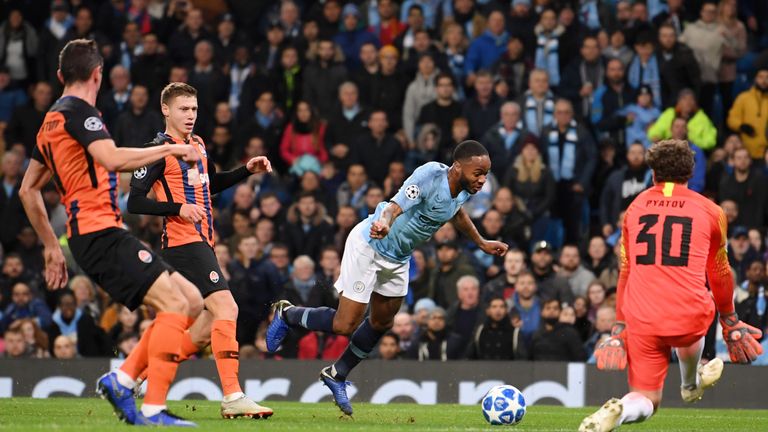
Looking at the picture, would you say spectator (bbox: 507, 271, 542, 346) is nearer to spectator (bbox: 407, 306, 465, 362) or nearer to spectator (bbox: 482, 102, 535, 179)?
spectator (bbox: 407, 306, 465, 362)

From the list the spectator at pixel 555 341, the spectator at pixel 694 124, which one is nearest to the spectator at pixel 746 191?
the spectator at pixel 694 124

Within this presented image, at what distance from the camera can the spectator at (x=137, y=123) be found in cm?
1858

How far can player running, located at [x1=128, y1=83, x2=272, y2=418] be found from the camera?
9.92 m

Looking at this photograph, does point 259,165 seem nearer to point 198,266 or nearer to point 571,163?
point 198,266

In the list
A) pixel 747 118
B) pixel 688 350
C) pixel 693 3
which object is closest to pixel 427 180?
pixel 688 350

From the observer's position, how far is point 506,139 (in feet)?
58.7

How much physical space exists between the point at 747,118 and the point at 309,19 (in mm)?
7137

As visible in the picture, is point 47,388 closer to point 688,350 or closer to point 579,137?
point 579,137

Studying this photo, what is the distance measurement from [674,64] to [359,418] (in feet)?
30.7

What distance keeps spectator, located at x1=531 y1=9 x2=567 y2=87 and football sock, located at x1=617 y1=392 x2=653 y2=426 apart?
37.0ft

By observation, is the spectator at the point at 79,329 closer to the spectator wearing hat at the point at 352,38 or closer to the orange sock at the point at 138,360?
the spectator wearing hat at the point at 352,38

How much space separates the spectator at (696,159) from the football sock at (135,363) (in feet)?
33.5

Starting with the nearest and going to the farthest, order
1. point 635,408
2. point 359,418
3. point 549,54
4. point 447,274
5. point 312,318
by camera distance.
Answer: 1. point 635,408
2. point 359,418
3. point 312,318
4. point 447,274
5. point 549,54

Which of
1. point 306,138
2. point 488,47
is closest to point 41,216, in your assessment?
point 306,138
